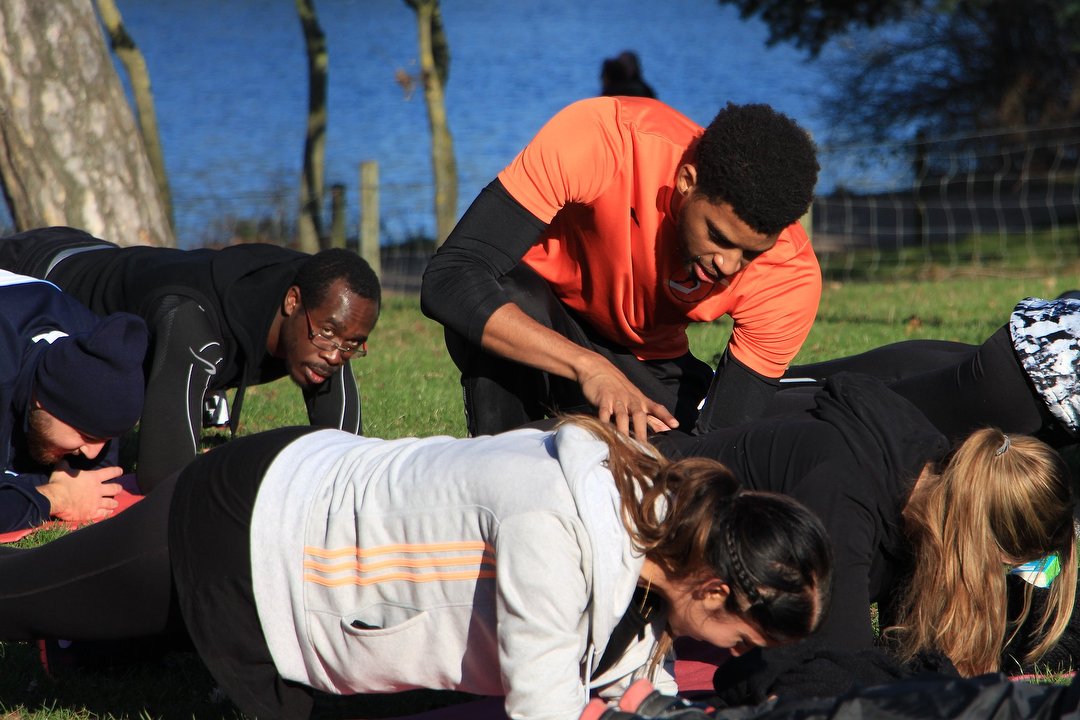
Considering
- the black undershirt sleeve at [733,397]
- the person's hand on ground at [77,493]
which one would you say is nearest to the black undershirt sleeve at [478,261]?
the black undershirt sleeve at [733,397]

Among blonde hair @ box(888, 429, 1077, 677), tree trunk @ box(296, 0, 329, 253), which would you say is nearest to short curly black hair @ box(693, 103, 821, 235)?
blonde hair @ box(888, 429, 1077, 677)

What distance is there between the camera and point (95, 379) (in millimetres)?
3768

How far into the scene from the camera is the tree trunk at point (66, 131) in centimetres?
776

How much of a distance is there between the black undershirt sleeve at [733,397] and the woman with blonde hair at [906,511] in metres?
0.66

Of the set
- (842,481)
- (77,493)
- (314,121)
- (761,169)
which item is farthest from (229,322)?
(314,121)

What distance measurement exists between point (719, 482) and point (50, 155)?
6601mm

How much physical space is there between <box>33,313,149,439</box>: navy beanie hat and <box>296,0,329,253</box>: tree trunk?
27.4 feet

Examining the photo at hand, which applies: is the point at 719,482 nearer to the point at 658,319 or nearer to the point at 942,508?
the point at 942,508

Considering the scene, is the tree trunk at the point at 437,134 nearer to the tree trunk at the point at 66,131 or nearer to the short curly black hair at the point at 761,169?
the tree trunk at the point at 66,131

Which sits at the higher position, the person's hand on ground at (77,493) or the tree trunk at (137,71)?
the tree trunk at (137,71)

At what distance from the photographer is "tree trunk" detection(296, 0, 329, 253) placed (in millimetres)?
12328

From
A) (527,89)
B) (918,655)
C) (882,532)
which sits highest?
(882,532)

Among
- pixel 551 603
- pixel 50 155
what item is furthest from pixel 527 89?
pixel 551 603

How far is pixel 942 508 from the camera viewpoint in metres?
2.93
